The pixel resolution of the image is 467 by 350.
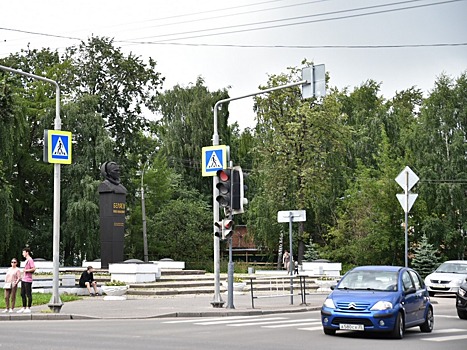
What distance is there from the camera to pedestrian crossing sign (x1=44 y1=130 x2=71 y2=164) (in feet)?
80.4

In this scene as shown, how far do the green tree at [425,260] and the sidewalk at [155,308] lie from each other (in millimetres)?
20879

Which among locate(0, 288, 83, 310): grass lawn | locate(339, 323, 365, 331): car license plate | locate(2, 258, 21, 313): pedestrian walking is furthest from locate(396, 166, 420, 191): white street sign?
locate(0, 288, 83, 310): grass lawn

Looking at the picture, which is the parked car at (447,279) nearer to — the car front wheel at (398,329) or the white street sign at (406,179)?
the white street sign at (406,179)

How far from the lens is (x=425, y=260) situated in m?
51.5

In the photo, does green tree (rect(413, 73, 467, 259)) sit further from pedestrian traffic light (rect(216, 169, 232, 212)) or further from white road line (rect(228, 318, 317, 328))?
white road line (rect(228, 318, 317, 328))

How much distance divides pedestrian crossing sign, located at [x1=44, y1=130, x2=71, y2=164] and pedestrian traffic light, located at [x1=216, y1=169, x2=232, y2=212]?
180 inches

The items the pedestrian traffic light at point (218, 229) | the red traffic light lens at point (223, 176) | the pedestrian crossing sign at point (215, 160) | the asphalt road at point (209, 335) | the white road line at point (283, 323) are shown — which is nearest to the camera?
the asphalt road at point (209, 335)

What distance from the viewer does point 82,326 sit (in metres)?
19.5

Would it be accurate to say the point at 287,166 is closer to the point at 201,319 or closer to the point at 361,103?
the point at 361,103

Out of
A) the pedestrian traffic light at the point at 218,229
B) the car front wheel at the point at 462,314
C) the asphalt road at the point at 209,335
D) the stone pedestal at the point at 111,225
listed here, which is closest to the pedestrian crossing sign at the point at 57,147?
the pedestrian traffic light at the point at 218,229

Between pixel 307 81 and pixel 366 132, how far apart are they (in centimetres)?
4235

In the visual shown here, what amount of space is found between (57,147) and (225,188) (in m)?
5.19

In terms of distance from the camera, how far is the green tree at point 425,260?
51500 mm

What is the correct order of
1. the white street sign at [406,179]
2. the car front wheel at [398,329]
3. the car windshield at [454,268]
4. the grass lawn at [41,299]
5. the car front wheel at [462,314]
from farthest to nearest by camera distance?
the car windshield at [454,268] → the grass lawn at [41,299] → the white street sign at [406,179] → the car front wheel at [462,314] → the car front wheel at [398,329]
